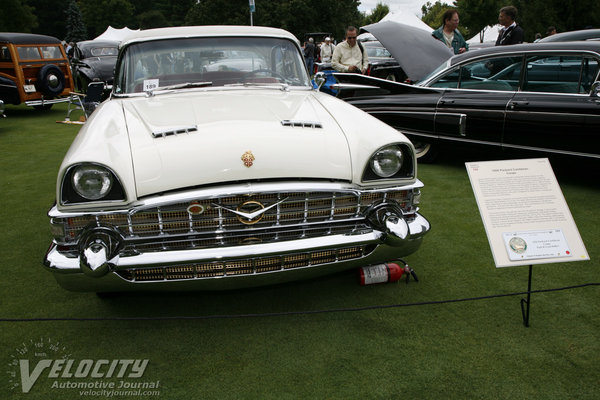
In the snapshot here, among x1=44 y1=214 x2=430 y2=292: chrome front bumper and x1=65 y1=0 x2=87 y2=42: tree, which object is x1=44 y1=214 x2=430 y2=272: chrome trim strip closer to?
x1=44 y1=214 x2=430 y2=292: chrome front bumper

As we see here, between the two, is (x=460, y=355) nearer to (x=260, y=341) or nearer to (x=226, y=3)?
(x=260, y=341)

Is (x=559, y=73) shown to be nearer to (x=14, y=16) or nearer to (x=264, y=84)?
(x=264, y=84)

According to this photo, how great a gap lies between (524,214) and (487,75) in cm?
322

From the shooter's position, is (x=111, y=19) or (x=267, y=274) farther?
(x=111, y=19)

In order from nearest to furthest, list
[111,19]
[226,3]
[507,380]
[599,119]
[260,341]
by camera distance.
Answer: [507,380] → [260,341] → [599,119] → [226,3] → [111,19]

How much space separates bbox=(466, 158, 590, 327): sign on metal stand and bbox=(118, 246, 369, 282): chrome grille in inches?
30.4

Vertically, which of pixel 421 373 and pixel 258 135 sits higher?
pixel 258 135

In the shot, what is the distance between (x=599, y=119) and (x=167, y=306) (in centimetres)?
382

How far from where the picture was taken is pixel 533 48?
184 inches

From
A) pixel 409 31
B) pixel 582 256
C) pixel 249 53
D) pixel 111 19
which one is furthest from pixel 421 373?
pixel 111 19

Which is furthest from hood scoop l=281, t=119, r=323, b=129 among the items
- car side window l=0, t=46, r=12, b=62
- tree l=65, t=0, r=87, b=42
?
tree l=65, t=0, r=87, b=42

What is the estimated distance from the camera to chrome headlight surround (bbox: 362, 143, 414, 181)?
8.21 ft

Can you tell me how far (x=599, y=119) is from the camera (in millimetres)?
4145

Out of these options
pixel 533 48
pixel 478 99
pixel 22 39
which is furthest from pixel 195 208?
pixel 22 39
